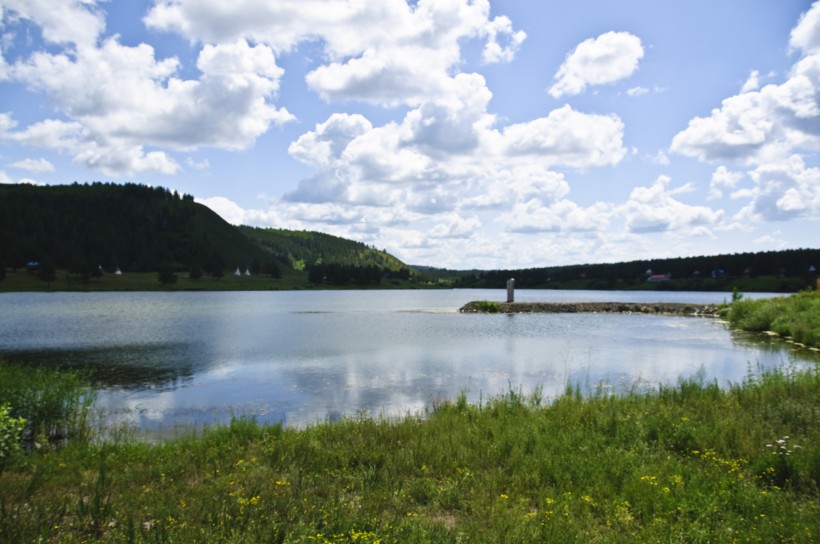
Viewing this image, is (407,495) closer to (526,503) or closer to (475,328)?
(526,503)

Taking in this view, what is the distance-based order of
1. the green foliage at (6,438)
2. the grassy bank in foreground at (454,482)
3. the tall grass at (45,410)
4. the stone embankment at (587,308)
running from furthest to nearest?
the stone embankment at (587,308), the tall grass at (45,410), the green foliage at (6,438), the grassy bank in foreground at (454,482)

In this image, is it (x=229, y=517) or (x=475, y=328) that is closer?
(x=229, y=517)

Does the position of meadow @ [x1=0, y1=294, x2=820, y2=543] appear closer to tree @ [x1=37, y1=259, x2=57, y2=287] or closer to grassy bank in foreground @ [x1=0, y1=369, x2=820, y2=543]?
grassy bank in foreground @ [x1=0, y1=369, x2=820, y2=543]

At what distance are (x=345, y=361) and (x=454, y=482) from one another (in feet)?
82.5

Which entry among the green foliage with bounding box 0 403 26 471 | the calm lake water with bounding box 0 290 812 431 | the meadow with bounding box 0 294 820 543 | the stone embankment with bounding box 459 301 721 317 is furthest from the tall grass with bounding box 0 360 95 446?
the stone embankment with bounding box 459 301 721 317

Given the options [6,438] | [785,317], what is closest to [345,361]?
[6,438]

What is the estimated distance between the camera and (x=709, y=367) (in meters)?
31.3

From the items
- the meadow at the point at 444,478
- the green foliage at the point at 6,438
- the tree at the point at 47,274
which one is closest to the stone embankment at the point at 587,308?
→ the meadow at the point at 444,478

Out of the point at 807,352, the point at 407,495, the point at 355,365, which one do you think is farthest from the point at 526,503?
the point at 807,352

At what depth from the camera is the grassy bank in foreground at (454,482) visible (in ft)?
26.8

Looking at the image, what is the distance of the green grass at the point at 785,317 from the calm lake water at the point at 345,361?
2.35 m

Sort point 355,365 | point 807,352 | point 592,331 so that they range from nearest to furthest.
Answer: point 355,365
point 807,352
point 592,331

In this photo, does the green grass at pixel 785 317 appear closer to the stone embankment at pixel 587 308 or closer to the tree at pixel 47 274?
the stone embankment at pixel 587 308

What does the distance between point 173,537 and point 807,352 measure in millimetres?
41047
